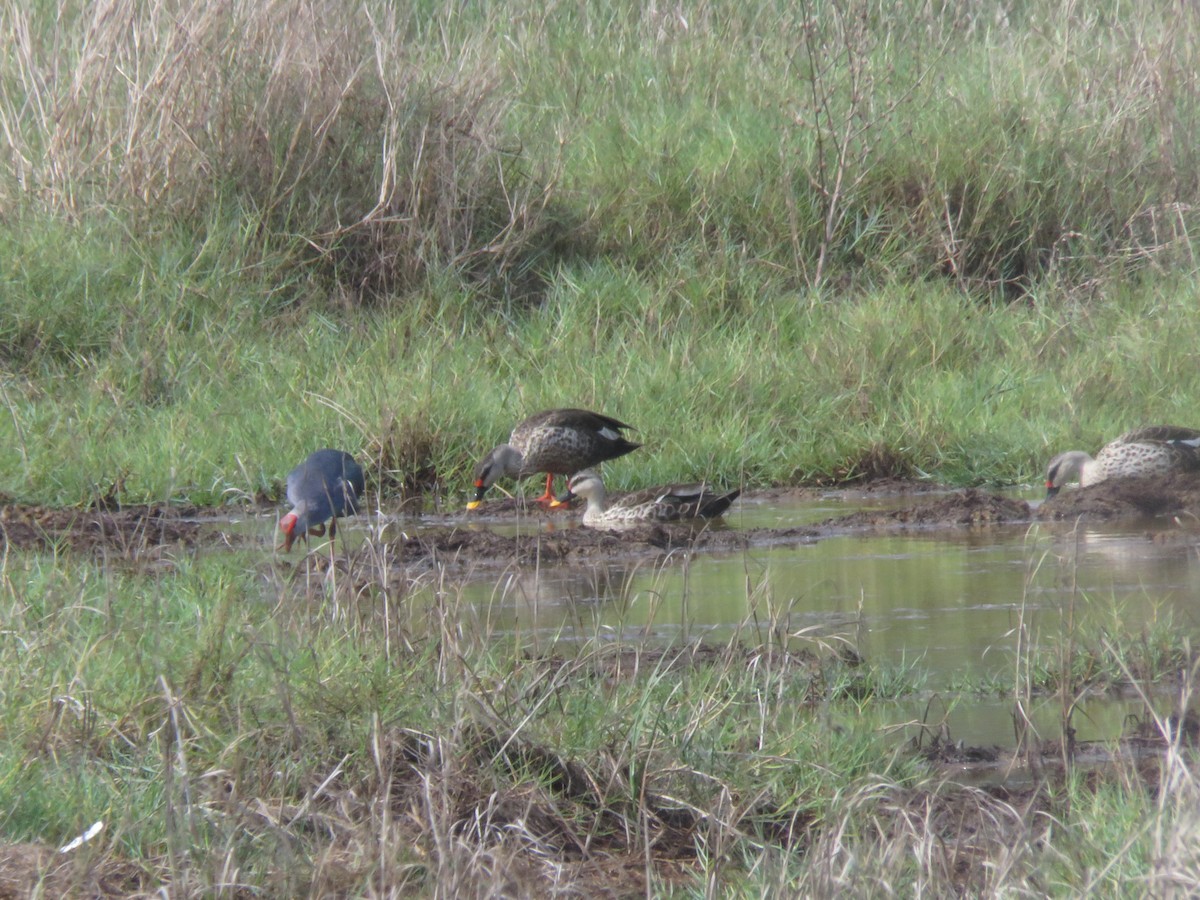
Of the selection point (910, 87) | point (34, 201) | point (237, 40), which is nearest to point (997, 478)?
point (910, 87)

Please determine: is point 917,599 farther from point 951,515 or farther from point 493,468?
point 493,468

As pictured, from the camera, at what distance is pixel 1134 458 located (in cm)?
815

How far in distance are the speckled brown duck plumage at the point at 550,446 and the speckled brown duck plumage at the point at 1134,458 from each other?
88.6 inches

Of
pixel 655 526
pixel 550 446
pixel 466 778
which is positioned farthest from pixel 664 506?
pixel 466 778

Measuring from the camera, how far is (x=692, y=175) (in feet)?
38.7

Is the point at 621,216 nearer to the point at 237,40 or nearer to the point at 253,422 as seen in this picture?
the point at 237,40

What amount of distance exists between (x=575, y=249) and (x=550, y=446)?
122 inches

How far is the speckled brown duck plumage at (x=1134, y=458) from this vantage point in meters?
8.10

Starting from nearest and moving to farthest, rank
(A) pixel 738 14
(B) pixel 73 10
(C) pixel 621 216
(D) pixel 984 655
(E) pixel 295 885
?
(E) pixel 295 885
(D) pixel 984 655
(C) pixel 621 216
(B) pixel 73 10
(A) pixel 738 14

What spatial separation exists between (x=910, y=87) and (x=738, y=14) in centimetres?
224

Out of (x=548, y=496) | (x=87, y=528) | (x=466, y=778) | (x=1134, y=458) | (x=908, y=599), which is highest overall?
(x=466, y=778)

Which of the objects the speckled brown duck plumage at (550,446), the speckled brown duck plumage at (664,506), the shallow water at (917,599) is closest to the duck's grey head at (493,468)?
the speckled brown duck plumage at (550,446)

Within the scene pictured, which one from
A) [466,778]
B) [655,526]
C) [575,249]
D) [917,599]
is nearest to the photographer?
[466,778]

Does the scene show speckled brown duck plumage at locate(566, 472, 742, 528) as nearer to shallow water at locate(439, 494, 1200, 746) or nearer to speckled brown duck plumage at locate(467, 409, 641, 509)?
shallow water at locate(439, 494, 1200, 746)
